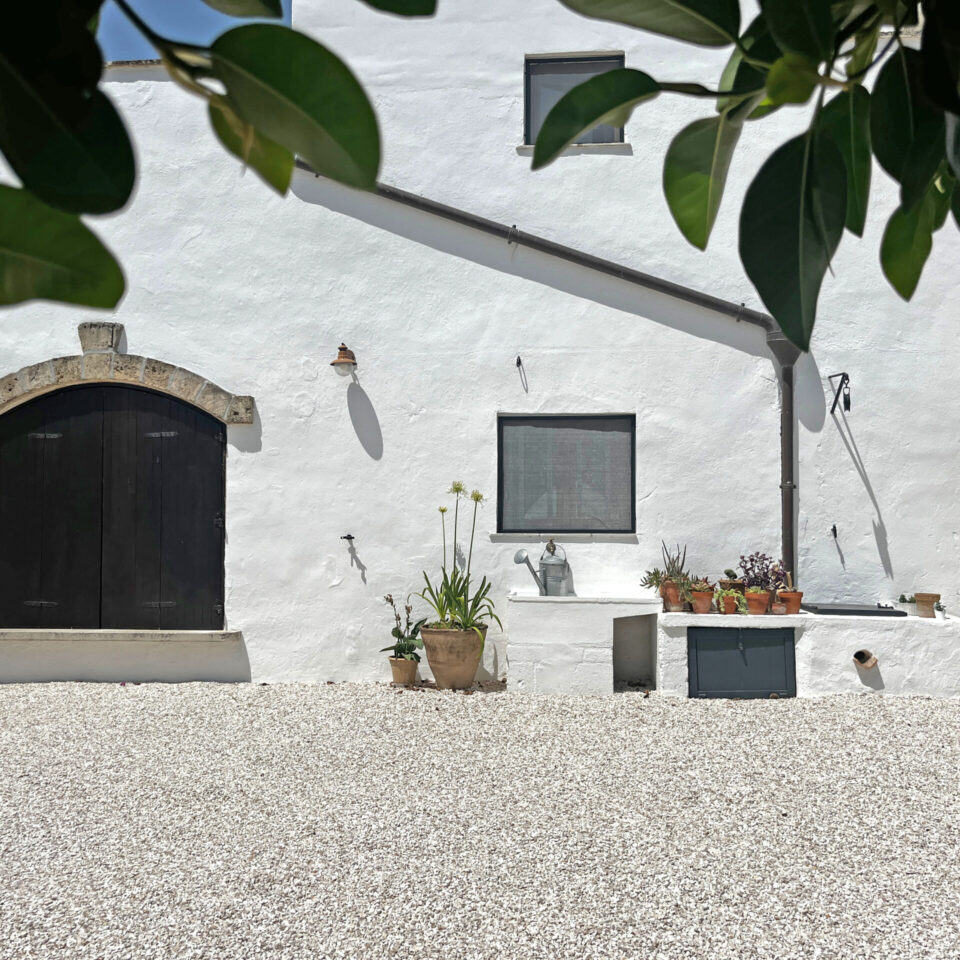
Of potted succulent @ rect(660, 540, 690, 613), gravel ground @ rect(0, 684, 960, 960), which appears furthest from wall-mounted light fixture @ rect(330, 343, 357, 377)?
potted succulent @ rect(660, 540, 690, 613)

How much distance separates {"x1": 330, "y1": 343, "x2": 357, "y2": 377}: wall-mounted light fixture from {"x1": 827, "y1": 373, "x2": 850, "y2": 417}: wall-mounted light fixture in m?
3.08

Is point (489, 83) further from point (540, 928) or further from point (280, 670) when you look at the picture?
point (540, 928)

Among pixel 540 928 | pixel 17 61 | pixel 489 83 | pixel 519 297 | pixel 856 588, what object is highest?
pixel 489 83

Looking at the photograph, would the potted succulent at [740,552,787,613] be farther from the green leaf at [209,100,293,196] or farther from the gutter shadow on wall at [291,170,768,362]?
the green leaf at [209,100,293,196]

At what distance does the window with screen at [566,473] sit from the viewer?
5.57 meters

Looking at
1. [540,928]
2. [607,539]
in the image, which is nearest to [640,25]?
[540,928]

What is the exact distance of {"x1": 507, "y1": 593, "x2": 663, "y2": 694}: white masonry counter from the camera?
203 inches

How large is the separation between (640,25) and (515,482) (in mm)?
5246

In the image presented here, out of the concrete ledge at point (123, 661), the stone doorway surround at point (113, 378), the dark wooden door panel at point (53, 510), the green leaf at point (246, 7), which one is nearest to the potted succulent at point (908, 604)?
the concrete ledge at point (123, 661)

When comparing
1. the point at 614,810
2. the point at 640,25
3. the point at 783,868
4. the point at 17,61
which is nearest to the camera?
the point at 17,61

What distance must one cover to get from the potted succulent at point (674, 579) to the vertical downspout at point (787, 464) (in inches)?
25.5

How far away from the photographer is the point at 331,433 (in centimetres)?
567

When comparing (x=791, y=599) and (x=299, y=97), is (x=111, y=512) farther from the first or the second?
(x=299, y=97)

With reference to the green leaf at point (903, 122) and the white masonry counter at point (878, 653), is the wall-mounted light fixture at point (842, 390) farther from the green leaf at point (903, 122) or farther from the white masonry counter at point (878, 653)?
the green leaf at point (903, 122)
